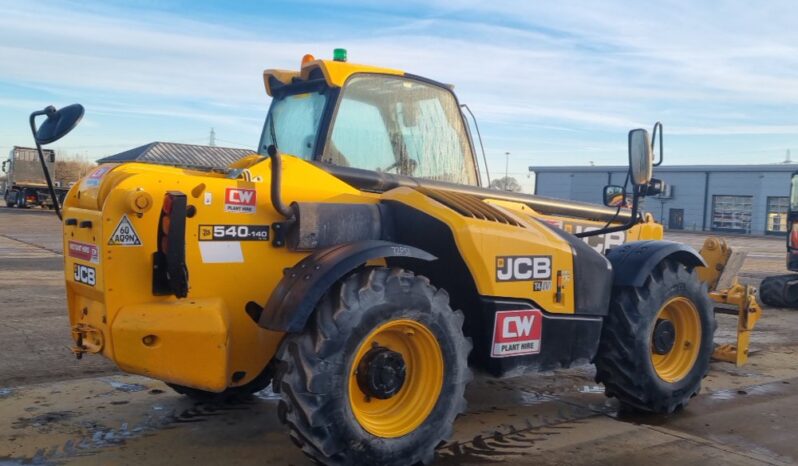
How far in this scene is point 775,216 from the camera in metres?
51.6

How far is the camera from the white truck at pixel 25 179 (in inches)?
1624

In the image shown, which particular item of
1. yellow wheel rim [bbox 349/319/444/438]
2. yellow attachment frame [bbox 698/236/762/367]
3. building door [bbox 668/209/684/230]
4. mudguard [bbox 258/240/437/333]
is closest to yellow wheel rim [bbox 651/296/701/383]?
yellow attachment frame [bbox 698/236/762/367]

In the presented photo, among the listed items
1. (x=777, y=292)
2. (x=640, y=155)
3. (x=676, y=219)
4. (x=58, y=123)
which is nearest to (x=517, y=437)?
(x=640, y=155)

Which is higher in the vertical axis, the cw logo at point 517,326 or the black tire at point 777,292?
the cw logo at point 517,326

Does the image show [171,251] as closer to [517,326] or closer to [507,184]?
[517,326]

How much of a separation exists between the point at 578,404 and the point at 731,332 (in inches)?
186

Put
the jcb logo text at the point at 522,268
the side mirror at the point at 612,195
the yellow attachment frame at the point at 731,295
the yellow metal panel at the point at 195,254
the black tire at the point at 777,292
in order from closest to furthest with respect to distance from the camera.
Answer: the yellow metal panel at the point at 195,254, the jcb logo text at the point at 522,268, the side mirror at the point at 612,195, the yellow attachment frame at the point at 731,295, the black tire at the point at 777,292

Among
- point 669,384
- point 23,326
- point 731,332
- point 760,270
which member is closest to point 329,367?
point 669,384

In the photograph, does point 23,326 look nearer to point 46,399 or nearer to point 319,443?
point 46,399

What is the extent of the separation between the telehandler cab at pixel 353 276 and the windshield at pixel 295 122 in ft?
0.06

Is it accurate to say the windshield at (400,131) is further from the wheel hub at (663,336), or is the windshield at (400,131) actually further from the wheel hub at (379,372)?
the wheel hub at (663,336)

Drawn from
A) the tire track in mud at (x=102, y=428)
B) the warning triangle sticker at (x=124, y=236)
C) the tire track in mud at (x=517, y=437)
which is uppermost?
the warning triangle sticker at (x=124, y=236)

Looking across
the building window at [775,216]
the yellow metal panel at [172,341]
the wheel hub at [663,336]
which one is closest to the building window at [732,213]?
the building window at [775,216]

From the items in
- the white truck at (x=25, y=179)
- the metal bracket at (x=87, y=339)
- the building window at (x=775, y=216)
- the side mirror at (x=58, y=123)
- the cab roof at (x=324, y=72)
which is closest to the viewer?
the metal bracket at (x=87, y=339)
